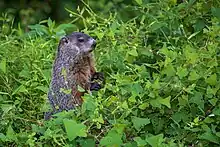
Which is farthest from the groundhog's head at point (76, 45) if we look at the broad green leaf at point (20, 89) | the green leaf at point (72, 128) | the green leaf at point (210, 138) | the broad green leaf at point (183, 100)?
the green leaf at point (210, 138)

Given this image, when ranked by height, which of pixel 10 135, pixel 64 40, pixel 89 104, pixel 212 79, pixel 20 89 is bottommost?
pixel 20 89

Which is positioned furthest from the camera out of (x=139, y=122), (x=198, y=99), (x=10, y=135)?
(x=10, y=135)

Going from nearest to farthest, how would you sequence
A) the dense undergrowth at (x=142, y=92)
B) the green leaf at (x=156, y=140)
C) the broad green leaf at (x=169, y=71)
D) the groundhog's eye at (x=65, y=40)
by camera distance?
the green leaf at (x=156, y=140) < the dense undergrowth at (x=142, y=92) < the broad green leaf at (x=169, y=71) < the groundhog's eye at (x=65, y=40)

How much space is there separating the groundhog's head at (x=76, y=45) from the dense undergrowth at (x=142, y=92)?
12cm

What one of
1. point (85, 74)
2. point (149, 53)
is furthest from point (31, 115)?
point (149, 53)

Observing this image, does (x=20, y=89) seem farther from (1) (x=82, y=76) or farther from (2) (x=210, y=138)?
(2) (x=210, y=138)

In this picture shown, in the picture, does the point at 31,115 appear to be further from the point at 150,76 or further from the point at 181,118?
the point at 181,118

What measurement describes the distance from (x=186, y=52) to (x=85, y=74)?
108 cm

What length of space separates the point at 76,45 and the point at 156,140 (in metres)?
1.55

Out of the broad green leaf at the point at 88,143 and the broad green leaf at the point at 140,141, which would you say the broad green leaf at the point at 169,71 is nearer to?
the broad green leaf at the point at 140,141

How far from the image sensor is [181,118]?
5453mm

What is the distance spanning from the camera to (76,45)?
6.54 metres

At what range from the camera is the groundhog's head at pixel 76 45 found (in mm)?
6508

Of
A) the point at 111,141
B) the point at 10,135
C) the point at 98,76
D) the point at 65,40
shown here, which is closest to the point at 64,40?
the point at 65,40
